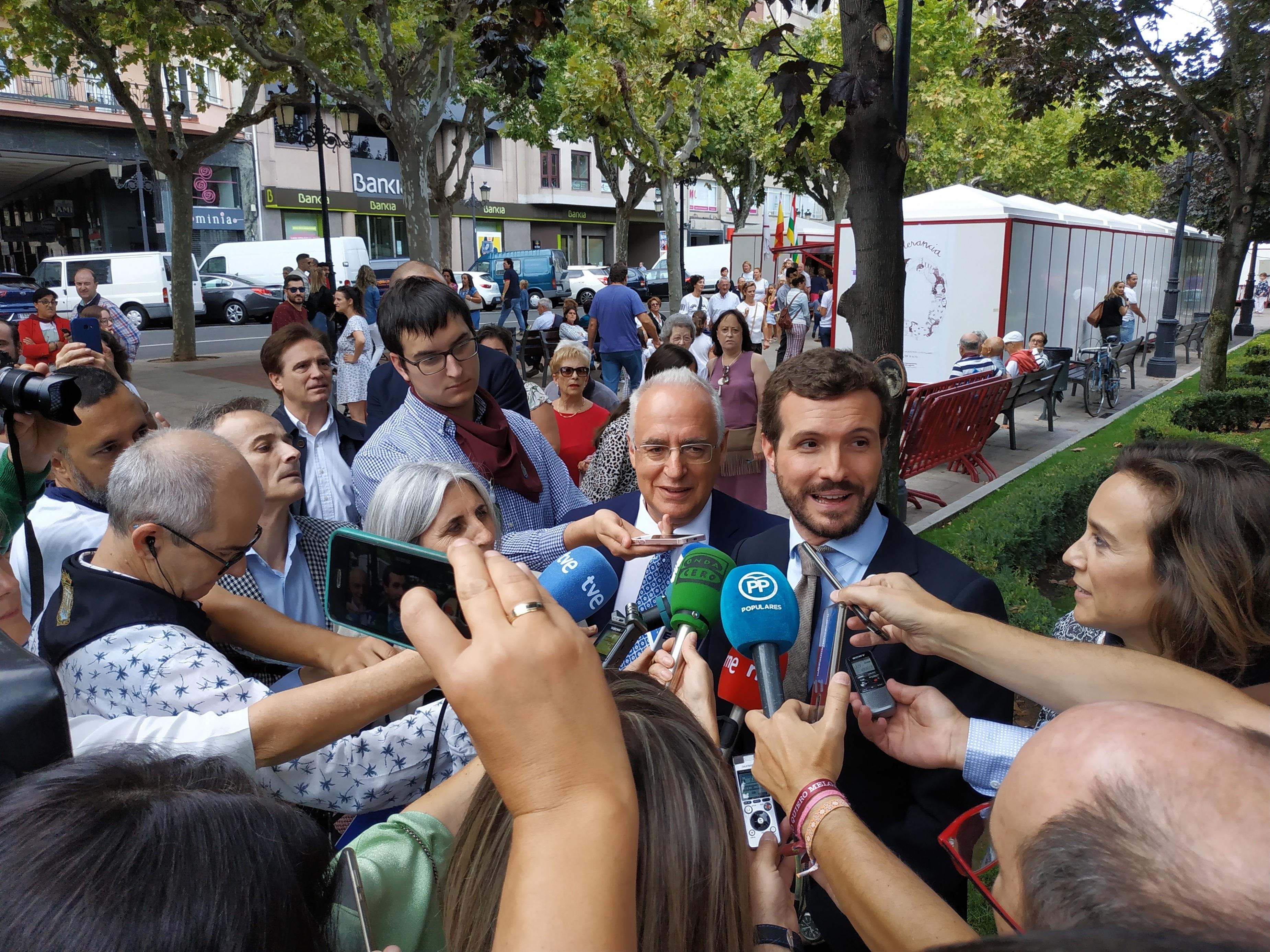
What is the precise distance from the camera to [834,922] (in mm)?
1887

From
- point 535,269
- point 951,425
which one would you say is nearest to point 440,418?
point 951,425

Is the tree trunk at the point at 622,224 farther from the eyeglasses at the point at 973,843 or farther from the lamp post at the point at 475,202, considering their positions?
the eyeglasses at the point at 973,843

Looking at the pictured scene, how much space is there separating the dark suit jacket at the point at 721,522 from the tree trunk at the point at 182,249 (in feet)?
51.5

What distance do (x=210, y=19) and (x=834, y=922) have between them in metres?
12.2

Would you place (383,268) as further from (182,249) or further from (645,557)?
(645,557)

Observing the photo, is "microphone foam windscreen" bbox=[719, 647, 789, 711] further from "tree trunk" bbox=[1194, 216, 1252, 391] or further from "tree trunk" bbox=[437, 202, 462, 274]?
"tree trunk" bbox=[437, 202, 462, 274]

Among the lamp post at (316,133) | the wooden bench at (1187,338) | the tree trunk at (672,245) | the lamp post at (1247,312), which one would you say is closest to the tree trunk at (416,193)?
the lamp post at (316,133)

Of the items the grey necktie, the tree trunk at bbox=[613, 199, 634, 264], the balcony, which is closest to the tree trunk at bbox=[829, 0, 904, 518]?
the grey necktie

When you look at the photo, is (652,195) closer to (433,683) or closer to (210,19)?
(210,19)

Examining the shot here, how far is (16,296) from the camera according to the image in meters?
21.3

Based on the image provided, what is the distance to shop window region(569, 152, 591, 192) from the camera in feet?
148

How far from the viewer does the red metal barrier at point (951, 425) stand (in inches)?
320

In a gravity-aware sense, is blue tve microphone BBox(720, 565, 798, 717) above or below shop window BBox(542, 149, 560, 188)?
below

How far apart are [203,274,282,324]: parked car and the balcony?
582 centimetres
